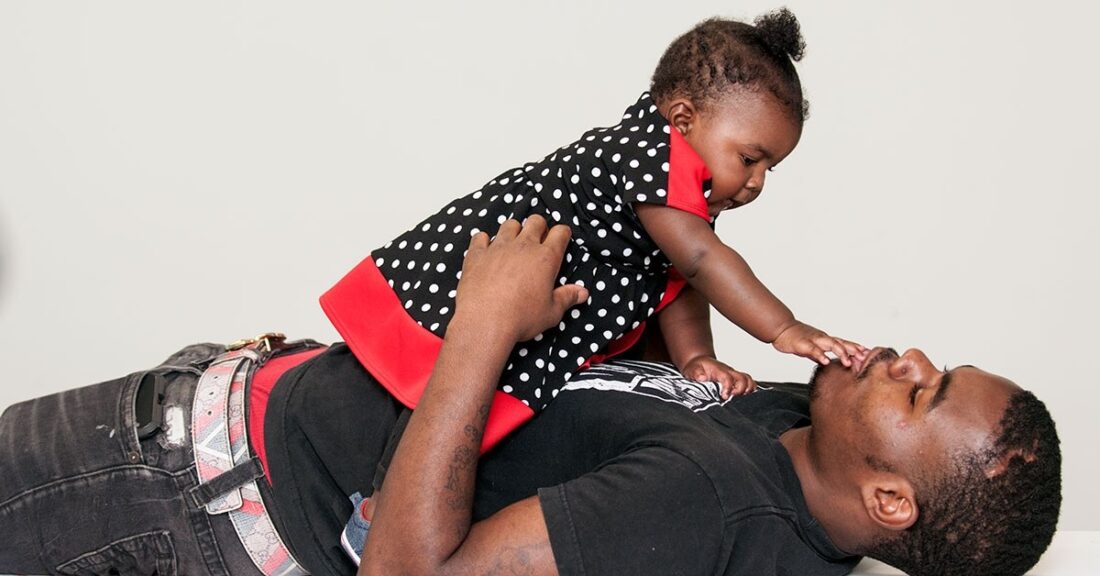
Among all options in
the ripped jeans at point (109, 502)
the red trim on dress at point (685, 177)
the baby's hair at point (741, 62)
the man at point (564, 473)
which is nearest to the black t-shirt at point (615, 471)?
the man at point (564, 473)

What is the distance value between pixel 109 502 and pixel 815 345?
0.86 metres

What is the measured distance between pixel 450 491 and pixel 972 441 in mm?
554

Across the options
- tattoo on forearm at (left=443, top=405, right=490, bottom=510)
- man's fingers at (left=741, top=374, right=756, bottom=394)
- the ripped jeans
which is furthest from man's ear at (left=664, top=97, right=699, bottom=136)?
the ripped jeans

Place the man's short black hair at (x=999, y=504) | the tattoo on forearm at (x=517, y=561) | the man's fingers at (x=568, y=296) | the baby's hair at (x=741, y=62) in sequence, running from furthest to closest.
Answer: the baby's hair at (x=741, y=62), the man's fingers at (x=568, y=296), the man's short black hair at (x=999, y=504), the tattoo on forearm at (x=517, y=561)

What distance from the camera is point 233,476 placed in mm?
1363

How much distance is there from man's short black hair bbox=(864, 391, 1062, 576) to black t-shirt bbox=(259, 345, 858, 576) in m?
0.12

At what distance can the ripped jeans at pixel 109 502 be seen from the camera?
138cm

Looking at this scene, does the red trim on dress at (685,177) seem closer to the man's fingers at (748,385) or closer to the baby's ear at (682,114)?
the baby's ear at (682,114)

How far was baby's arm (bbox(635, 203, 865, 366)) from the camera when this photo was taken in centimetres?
138

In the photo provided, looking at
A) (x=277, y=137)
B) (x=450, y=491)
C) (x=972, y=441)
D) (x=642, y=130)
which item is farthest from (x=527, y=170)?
(x=277, y=137)

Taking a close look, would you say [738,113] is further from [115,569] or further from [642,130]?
[115,569]

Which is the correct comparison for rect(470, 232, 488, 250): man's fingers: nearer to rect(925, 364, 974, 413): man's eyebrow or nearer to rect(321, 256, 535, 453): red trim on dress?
rect(321, 256, 535, 453): red trim on dress

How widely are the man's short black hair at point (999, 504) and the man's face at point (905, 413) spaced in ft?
0.06

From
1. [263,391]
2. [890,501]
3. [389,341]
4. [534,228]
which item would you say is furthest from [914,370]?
[263,391]
